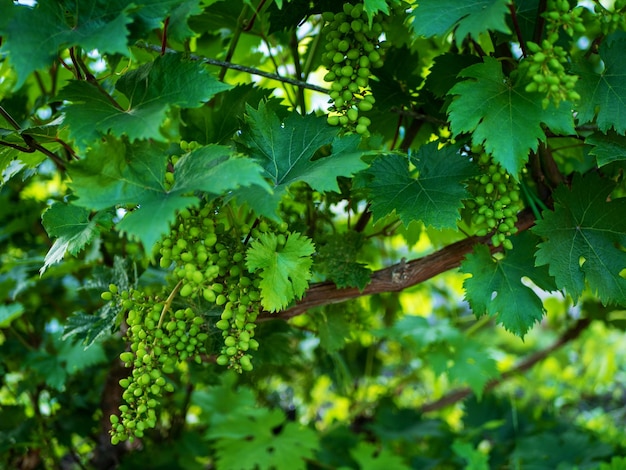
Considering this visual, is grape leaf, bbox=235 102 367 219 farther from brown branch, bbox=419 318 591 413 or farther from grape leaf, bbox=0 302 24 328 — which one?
brown branch, bbox=419 318 591 413

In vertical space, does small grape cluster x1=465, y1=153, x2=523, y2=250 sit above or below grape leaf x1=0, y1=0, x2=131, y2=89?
below

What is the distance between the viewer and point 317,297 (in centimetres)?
120

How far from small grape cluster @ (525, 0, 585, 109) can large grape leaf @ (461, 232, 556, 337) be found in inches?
12.5

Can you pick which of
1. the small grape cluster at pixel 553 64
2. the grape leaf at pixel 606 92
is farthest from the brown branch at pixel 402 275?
the small grape cluster at pixel 553 64

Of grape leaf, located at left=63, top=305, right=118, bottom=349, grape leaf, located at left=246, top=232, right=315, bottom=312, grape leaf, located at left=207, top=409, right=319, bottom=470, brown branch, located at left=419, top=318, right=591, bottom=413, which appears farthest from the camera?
brown branch, located at left=419, top=318, right=591, bottom=413

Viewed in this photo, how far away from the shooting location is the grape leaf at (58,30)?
798mm

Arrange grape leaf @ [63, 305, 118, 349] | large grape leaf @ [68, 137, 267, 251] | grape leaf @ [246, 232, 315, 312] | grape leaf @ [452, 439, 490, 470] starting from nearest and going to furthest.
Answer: large grape leaf @ [68, 137, 267, 251] < grape leaf @ [246, 232, 315, 312] < grape leaf @ [63, 305, 118, 349] < grape leaf @ [452, 439, 490, 470]

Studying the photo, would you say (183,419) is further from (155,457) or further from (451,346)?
(451,346)

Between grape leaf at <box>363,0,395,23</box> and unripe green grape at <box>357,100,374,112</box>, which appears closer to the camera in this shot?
grape leaf at <box>363,0,395,23</box>

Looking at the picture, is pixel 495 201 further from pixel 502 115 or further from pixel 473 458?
pixel 473 458

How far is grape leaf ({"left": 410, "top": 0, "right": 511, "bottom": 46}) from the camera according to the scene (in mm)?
823

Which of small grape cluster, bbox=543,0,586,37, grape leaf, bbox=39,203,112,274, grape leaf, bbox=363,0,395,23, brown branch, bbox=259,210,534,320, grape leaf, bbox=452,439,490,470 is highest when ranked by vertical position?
grape leaf, bbox=363,0,395,23

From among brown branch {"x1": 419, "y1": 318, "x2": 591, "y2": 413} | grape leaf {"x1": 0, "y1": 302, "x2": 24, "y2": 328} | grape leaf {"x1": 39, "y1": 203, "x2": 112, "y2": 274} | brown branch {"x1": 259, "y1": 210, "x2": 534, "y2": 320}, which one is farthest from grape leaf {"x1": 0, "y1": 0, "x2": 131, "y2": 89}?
brown branch {"x1": 419, "y1": 318, "x2": 591, "y2": 413}

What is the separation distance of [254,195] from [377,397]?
1.55 meters
